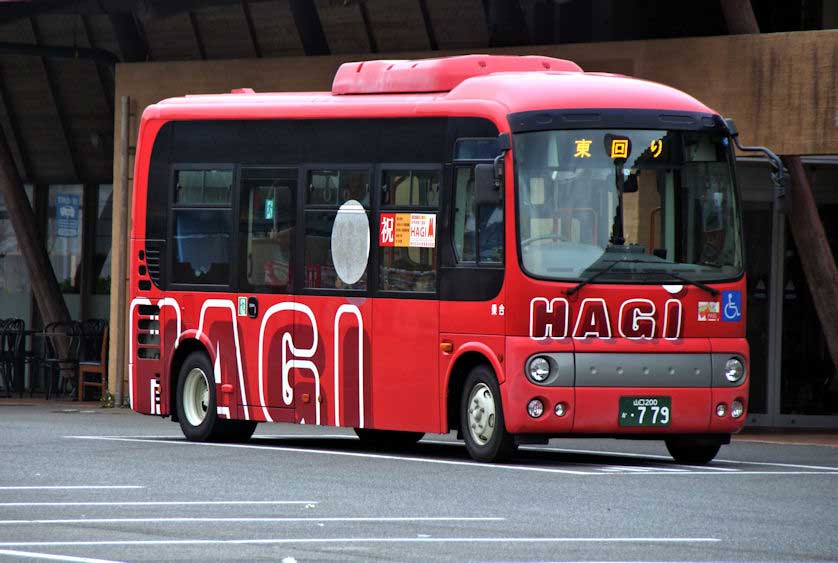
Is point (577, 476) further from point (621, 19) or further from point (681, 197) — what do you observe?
point (621, 19)

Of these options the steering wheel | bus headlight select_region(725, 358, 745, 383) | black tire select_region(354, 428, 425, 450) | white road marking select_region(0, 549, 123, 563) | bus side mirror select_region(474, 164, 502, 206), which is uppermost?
bus side mirror select_region(474, 164, 502, 206)

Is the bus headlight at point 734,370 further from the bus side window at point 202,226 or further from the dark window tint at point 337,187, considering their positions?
the bus side window at point 202,226

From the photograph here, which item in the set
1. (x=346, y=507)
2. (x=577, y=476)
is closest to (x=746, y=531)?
(x=346, y=507)

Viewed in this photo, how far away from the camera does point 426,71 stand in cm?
1706

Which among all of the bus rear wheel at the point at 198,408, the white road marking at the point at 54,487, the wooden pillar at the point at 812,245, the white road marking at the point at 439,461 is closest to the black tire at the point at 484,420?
the white road marking at the point at 439,461

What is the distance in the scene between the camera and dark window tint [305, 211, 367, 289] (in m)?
17.4

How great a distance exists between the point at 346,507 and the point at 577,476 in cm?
304

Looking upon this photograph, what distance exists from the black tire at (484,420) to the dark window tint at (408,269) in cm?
90

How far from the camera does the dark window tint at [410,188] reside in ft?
54.2

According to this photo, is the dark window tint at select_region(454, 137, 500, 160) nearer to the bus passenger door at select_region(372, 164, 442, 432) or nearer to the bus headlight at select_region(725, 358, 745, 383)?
the bus passenger door at select_region(372, 164, 442, 432)

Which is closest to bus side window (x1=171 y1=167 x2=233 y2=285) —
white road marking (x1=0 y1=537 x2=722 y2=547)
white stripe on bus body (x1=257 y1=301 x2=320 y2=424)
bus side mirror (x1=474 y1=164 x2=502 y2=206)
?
white stripe on bus body (x1=257 y1=301 x2=320 y2=424)

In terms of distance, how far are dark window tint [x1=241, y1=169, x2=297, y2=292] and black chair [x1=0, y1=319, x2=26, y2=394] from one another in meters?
14.2

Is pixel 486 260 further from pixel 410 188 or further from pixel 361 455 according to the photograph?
pixel 361 455

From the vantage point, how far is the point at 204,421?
746 inches
